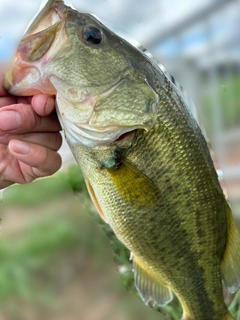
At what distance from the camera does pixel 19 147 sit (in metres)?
0.61

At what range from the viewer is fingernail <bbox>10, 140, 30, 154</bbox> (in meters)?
0.61

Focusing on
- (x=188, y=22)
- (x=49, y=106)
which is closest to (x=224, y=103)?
(x=188, y=22)

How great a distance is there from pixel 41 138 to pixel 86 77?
0.16m

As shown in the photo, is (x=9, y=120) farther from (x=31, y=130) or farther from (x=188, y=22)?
(x=188, y=22)

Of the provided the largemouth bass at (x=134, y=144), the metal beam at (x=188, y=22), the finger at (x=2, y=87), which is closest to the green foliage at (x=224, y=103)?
the metal beam at (x=188, y=22)

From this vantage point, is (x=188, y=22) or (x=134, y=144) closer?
(x=134, y=144)

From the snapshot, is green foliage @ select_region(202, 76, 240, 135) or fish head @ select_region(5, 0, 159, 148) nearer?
fish head @ select_region(5, 0, 159, 148)

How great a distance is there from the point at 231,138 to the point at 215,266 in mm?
357

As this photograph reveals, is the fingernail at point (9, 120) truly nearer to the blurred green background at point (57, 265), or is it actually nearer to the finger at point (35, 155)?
the finger at point (35, 155)

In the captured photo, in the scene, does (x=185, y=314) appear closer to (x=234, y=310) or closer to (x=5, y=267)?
(x=234, y=310)

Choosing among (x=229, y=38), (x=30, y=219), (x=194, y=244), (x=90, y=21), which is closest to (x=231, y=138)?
(x=229, y=38)

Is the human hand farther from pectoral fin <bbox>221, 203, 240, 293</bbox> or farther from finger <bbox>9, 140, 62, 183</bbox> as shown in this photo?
pectoral fin <bbox>221, 203, 240, 293</bbox>

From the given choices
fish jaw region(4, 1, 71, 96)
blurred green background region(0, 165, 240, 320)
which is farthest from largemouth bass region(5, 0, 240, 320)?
blurred green background region(0, 165, 240, 320)

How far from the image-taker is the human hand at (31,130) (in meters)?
0.56
